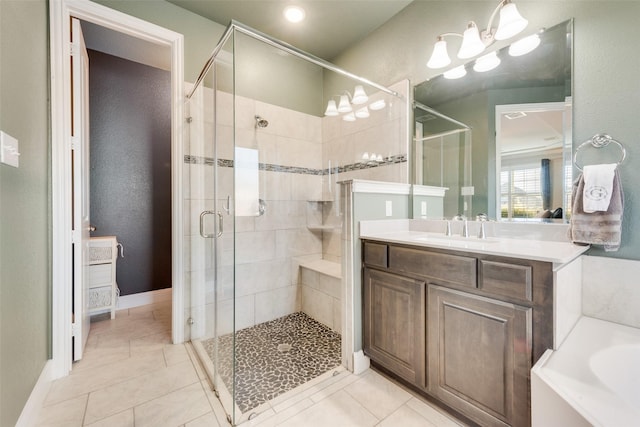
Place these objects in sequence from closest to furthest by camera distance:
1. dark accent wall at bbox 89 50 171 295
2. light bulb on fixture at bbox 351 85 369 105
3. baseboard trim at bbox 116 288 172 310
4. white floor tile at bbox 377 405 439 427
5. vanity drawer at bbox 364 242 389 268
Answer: white floor tile at bbox 377 405 439 427, vanity drawer at bbox 364 242 389 268, light bulb on fixture at bbox 351 85 369 105, dark accent wall at bbox 89 50 171 295, baseboard trim at bbox 116 288 172 310

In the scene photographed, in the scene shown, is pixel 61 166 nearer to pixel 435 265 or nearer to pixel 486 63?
pixel 435 265

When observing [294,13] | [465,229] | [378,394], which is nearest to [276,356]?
[378,394]

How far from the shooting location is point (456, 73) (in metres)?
1.94

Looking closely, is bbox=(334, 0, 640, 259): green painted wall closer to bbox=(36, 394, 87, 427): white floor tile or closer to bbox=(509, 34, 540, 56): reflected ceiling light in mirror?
bbox=(509, 34, 540, 56): reflected ceiling light in mirror

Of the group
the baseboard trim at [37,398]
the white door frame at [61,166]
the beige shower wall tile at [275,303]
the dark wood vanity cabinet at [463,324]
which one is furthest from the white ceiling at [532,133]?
the baseboard trim at [37,398]

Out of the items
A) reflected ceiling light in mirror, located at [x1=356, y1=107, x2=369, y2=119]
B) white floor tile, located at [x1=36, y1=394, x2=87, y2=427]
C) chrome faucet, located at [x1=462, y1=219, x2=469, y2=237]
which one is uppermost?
reflected ceiling light in mirror, located at [x1=356, y1=107, x2=369, y2=119]

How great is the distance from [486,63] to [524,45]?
21 centimetres

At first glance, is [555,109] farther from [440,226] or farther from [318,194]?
[318,194]

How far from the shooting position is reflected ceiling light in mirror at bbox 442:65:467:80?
191cm


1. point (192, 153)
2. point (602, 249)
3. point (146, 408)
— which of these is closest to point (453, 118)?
point (602, 249)

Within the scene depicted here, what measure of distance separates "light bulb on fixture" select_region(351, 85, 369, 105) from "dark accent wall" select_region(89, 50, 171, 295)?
2.29m

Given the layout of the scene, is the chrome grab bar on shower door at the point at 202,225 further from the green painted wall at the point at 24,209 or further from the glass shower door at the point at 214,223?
the green painted wall at the point at 24,209

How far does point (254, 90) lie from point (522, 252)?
246 centimetres

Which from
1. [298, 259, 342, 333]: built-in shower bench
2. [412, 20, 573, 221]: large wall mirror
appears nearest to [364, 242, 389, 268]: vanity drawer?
[298, 259, 342, 333]: built-in shower bench
